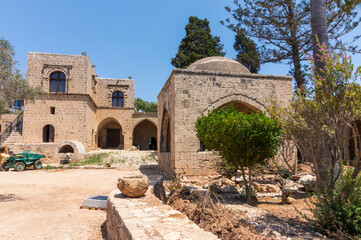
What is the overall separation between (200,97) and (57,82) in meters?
15.7

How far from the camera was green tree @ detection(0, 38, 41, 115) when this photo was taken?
565 centimetres

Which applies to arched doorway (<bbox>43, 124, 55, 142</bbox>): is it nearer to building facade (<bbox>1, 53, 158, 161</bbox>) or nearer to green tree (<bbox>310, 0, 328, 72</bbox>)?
building facade (<bbox>1, 53, 158, 161</bbox>)

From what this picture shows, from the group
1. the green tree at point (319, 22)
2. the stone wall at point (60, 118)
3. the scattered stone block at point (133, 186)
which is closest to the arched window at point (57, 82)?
the stone wall at point (60, 118)

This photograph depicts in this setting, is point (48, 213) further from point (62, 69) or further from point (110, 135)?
point (110, 135)

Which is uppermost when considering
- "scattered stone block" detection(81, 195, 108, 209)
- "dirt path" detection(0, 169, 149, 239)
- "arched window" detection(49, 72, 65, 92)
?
"arched window" detection(49, 72, 65, 92)

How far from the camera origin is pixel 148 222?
3004 mm

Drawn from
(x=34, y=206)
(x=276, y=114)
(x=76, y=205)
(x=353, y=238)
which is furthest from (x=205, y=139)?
(x=34, y=206)

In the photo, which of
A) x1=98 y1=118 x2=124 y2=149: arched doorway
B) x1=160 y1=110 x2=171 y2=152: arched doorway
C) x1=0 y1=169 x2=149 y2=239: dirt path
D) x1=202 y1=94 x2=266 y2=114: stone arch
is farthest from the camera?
x1=98 y1=118 x2=124 y2=149: arched doorway

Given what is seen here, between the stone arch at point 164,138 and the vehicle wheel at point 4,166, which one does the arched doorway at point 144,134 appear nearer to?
the vehicle wheel at point 4,166

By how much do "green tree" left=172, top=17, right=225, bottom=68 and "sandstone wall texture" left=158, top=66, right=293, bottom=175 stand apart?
13.2 m

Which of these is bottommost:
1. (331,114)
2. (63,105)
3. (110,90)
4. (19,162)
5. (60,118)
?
(19,162)

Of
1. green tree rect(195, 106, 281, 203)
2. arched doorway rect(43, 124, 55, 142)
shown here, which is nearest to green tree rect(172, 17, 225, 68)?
arched doorway rect(43, 124, 55, 142)

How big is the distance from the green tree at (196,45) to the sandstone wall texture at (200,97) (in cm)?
1324

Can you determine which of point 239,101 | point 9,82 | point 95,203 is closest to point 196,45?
point 239,101
